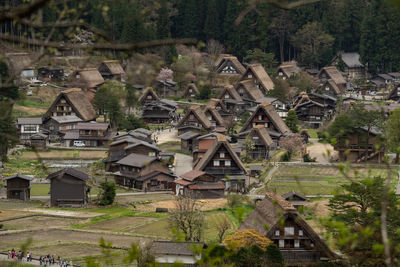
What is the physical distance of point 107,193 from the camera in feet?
86.9

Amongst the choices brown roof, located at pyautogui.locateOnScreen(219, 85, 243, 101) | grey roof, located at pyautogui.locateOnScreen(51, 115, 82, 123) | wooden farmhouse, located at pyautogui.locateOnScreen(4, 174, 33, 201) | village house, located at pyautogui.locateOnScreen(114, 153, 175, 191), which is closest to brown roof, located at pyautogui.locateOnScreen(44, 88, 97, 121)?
grey roof, located at pyautogui.locateOnScreen(51, 115, 82, 123)

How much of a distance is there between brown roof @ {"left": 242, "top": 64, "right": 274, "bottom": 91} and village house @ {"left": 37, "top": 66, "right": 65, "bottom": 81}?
44.3 feet

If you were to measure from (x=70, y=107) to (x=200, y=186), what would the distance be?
14.9 m

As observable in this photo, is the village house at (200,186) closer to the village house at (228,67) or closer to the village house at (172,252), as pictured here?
the village house at (172,252)

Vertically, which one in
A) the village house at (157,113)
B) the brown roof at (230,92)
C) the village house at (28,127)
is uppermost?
the brown roof at (230,92)

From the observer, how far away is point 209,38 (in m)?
58.4

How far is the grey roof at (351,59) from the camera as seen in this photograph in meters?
56.7

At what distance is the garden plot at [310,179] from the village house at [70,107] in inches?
554

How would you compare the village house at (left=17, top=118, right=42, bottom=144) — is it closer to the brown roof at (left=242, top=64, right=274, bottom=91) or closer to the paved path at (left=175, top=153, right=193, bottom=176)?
the paved path at (left=175, top=153, right=193, bottom=176)

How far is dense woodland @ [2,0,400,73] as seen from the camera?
54.0 metres

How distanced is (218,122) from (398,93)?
15.6 m

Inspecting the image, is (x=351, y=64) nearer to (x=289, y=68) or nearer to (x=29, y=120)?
(x=289, y=68)

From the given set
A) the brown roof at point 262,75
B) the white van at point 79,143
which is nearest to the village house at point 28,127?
the white van at point 79,143

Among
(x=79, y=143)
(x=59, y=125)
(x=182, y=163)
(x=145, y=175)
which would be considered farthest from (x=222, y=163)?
(x=59, y=125)
